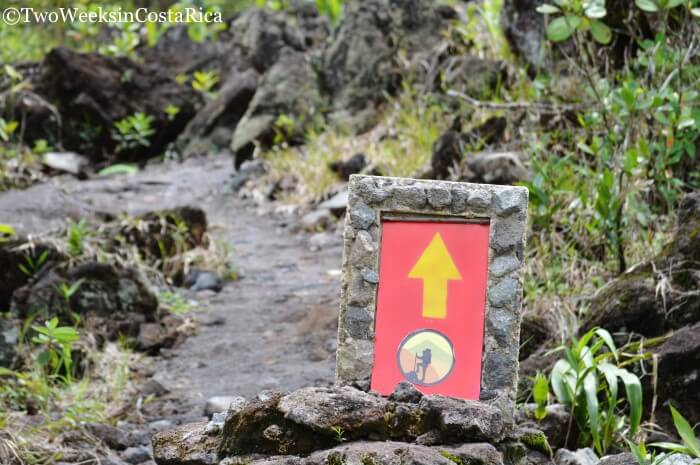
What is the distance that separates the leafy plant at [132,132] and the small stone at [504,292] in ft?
Result: 23.5

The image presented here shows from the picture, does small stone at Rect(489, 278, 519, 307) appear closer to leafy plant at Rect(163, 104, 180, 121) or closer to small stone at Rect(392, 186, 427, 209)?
small stone at Rect(392, 186, 427, 209)

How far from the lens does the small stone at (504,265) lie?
276 cm

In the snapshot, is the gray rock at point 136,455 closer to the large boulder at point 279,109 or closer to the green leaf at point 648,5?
the green leaf at point 648,5

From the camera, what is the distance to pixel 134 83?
9797 mm

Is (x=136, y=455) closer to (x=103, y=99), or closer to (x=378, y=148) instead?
(x=378, y=148)

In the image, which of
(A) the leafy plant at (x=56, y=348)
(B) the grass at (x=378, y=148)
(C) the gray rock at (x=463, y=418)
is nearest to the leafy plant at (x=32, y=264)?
(A) the leafy plant at (x=56, y=348)

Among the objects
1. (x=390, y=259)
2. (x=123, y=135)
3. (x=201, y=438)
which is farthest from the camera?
(x=123, y=135)

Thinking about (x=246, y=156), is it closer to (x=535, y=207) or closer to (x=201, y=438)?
(x=535, y=207)

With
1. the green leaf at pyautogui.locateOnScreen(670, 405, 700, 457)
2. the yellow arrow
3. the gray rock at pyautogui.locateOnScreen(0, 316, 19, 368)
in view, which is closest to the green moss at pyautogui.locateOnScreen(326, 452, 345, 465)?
the yellow arrow

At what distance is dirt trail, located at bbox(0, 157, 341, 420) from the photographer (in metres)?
4.38

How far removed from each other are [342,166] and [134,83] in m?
3.40

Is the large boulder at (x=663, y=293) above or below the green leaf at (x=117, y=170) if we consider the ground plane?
below

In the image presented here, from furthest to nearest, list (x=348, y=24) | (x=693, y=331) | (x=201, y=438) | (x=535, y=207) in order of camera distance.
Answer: (x=348, y=24) < (x=535, y=207) < (x=693, y=331) < (x=201, y=438)

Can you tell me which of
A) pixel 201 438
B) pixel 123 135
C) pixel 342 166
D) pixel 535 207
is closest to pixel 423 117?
pixel 342 166
